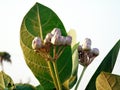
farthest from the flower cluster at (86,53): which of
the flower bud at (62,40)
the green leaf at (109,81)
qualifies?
the green leaf at (109,81)

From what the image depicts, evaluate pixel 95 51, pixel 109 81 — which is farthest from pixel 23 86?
pixel 95 51

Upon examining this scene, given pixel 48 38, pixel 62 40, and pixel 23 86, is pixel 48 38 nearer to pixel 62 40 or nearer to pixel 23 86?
pixel 62 40

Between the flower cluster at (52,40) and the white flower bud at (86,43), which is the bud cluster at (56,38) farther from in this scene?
the white flower bud at (86,43)

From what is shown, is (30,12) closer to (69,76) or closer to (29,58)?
(29,58)

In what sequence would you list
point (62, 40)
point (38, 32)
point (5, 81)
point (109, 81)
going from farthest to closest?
point (5, 81) < point (38, 32) < point (62, 40) < point (109, 81)

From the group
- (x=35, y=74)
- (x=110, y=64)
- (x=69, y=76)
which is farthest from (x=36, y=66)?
(x=110, y=64)

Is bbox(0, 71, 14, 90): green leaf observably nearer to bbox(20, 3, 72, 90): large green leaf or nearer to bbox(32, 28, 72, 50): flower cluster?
bbox(20, 3, 72, 90): large green leaf

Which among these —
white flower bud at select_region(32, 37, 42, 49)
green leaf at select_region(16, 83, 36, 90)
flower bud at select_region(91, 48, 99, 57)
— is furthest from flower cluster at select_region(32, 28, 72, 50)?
flower bud at select_region(91, 48, 99, 57)
